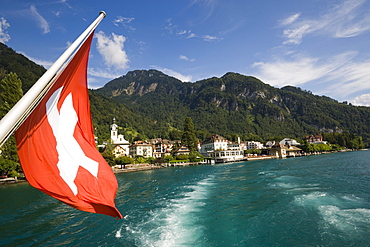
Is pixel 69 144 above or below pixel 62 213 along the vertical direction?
above

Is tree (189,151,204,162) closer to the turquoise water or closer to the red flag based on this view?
the turquoise water

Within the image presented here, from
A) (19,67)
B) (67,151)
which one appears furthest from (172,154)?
(19,67)

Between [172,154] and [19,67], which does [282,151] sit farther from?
[19,67]

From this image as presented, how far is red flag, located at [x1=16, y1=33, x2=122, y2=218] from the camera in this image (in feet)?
11.2

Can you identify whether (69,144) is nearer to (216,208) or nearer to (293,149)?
(216,208)

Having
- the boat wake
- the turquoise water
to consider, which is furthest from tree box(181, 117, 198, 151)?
the boat wake

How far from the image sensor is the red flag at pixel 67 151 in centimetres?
343

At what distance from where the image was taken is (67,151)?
3.96 m

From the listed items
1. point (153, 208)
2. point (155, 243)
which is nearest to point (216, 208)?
point (153, 208)

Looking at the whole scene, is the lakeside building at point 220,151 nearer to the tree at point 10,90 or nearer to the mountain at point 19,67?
the tree at point 10,90

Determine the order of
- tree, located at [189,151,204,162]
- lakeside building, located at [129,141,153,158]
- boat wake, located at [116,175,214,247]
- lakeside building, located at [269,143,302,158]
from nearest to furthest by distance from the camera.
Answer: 1. boat wake, located at [116,175,214,247]
2. tree, located at [189,151,204,162]
3. lakeside building, located at [129,141,153,158]
4. lakeside building, located at [269,143,302,158]

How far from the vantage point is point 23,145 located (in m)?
3.57

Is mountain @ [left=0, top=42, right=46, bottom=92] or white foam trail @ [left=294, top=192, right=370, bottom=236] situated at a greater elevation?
A: mountain @ [left=0, top=42, right=46, bottom=92]

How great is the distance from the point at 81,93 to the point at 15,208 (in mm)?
17814
